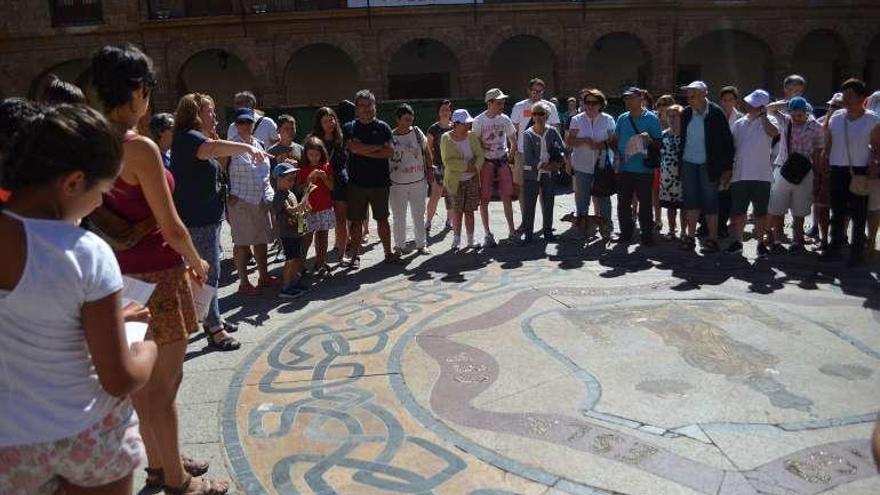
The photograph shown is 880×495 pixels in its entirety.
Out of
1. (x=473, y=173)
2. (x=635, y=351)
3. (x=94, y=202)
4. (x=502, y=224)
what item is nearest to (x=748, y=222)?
(x=502, y=224)

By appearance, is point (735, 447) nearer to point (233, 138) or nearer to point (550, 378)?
point (550, 378)

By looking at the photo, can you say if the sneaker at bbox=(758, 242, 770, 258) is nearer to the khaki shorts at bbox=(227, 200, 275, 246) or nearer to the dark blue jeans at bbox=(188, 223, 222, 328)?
the khaki shorts at bbox=(227, 200, 275, 246)

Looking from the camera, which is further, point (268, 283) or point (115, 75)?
point (268, 283)

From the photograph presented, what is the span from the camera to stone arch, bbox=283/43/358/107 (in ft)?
69.7

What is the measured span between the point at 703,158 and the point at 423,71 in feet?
50.2

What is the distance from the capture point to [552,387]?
4.05 m

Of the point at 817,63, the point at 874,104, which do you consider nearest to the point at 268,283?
the point at 874,104

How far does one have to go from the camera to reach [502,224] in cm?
968

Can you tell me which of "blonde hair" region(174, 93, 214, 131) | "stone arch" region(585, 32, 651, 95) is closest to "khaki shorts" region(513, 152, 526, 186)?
"blonde hair" region(174, 93, 214, 131)

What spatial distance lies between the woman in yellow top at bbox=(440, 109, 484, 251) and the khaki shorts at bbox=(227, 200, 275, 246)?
2.39 m

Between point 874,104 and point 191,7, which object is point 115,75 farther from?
point 191,7

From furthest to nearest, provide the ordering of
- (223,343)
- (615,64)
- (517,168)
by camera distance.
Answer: (615,64) → (517,168) → (223,343)

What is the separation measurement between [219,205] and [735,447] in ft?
11.6

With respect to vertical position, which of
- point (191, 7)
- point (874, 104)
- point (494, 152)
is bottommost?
point (494, 152)
